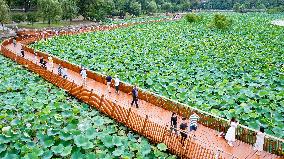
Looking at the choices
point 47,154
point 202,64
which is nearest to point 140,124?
point 47,154

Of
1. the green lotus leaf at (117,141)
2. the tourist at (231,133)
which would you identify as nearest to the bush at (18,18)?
the green lotus leaf at (117,141)

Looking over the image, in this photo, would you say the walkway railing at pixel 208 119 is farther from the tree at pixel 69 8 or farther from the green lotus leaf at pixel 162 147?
the tree at pixel 69 8

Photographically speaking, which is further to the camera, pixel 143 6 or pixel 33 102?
pixel 143 6

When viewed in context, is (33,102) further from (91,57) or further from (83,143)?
(91,57)

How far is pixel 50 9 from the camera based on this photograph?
48.9m

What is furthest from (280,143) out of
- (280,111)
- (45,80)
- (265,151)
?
(45,80)

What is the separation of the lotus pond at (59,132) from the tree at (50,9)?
31936mm

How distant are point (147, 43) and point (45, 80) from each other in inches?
663

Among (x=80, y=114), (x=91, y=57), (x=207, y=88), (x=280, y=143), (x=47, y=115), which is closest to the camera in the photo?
(x=280, y=143)

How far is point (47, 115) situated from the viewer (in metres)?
15.0

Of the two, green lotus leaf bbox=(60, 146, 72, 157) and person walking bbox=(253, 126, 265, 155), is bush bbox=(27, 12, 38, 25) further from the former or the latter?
person walking bbox=(253, 126, 265, 155)

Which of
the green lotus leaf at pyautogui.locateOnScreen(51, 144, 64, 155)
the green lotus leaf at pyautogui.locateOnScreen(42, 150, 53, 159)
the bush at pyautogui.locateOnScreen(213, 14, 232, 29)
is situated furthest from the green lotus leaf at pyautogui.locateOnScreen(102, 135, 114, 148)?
the bush at pyautogui.locateOnScreen(213, 14, 232, 29)

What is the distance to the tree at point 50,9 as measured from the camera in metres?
48.4

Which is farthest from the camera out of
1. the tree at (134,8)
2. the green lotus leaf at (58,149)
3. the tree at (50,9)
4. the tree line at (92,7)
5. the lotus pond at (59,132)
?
the tree at (134,8)
